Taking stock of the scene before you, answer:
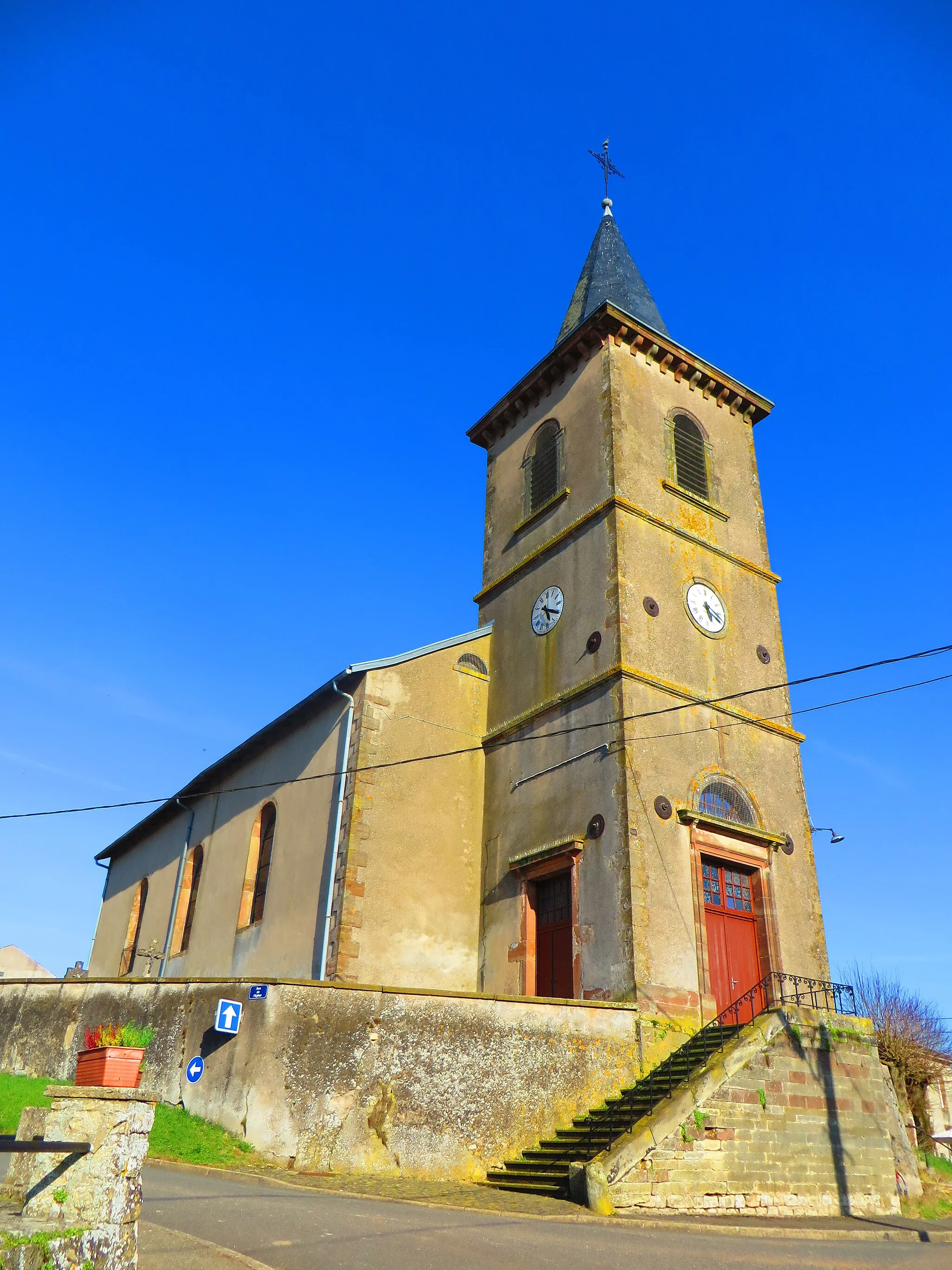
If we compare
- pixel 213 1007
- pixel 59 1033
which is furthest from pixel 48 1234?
pixel 59 1033

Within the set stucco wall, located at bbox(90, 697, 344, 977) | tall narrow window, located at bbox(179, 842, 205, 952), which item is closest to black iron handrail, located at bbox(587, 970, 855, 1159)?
stucco wall, located at bbox(90, 697, 344, 977)

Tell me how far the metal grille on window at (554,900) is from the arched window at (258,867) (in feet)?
17.4

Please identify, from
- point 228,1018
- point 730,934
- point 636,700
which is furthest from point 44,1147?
point 730,934

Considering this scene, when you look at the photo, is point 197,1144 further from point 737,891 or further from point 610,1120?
point 737,891

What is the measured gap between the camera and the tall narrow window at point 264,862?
1830 centimetres

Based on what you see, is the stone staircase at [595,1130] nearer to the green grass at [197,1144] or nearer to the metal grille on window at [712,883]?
the metal grille on window at [712,883]

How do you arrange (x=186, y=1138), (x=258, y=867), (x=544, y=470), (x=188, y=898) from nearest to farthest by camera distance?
(x=186, y=1138) → (x=258, y=867) → (x=544, y=470) → (x=188, y=898)

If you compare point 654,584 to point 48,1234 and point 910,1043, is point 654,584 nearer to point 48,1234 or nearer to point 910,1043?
point 48,1234

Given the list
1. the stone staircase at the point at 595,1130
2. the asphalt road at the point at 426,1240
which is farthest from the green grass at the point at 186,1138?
the stone staircase at the point at 595,1130

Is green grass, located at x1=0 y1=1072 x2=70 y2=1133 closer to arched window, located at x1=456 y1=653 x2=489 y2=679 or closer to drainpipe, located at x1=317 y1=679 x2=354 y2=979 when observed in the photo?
drainpipe, located at x1=317 y1=679 x2=354 y2=979

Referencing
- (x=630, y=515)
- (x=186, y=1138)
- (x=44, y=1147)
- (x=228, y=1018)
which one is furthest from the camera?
(x=630, y=515)

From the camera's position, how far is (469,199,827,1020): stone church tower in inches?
579

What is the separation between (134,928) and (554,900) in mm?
13523

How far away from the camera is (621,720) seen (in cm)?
1531
